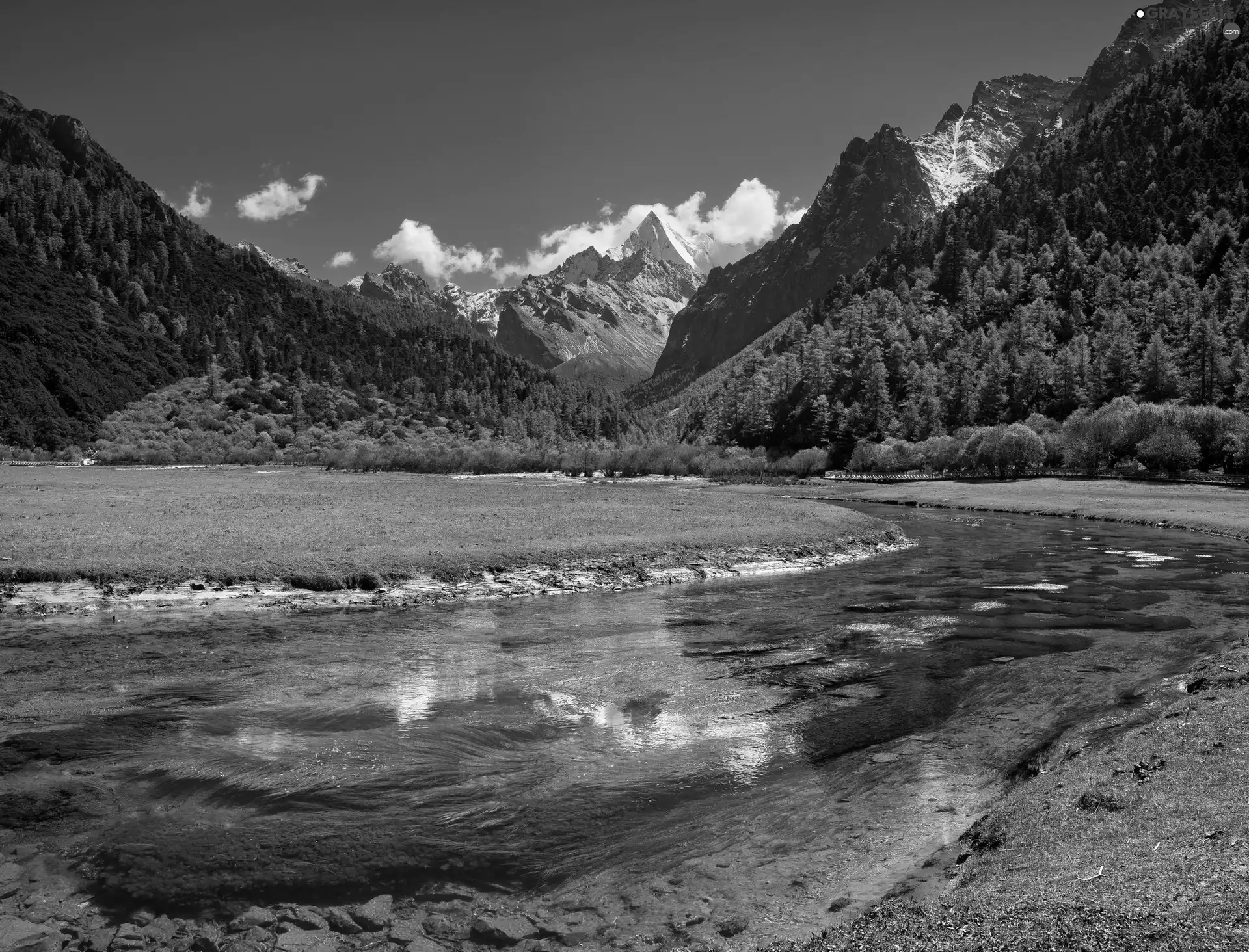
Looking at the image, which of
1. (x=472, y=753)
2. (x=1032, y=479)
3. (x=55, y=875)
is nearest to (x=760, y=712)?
(x=472, y=753)

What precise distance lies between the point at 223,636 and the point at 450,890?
1819cm

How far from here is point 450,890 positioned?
9758 millimetres

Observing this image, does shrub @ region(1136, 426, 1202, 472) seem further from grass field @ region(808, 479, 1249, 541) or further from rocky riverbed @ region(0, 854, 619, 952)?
rocky riverbed @ region(0, 854, 619, 952)

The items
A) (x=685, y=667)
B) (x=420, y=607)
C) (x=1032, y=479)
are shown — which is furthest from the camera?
(x=1032, y=479)

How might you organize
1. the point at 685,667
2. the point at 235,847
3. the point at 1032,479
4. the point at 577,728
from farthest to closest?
the point at 1032,479, the point at 685,667, the point at 577,728, the point at 235,847

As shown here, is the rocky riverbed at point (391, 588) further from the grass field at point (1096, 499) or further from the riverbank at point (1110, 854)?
the grass field at point (1096, 499)

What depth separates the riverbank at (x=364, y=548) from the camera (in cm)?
3005

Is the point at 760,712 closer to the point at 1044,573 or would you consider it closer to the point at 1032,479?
the point at 1044,573

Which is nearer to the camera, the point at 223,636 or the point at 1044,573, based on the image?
the point at 223,636

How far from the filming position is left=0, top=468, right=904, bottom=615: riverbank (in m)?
30.0

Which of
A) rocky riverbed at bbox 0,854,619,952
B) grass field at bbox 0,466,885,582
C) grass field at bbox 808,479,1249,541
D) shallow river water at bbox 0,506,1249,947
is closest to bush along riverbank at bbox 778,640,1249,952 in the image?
shallow river water at bbox 0,506,1249,947

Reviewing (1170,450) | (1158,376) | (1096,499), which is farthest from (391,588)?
(1158,376)

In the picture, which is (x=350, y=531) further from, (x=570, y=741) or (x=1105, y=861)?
(x=1105, y=861)

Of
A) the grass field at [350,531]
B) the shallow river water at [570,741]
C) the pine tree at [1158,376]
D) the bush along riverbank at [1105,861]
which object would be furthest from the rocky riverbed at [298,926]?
the pine tree at [1158,376]
